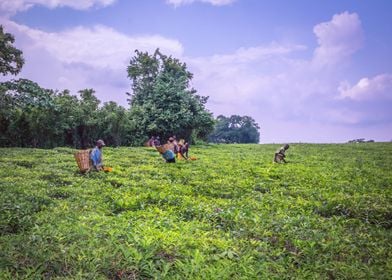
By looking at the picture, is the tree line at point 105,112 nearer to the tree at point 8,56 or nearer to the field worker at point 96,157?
the tree at point 8,56

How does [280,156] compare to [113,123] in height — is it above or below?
below

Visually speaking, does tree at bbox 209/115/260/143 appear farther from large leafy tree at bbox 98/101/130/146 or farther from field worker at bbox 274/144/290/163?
field worker at bbox 274/144/290/163

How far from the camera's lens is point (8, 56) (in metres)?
26.7

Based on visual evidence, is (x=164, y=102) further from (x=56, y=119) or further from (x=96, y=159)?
(x=96, y=159)

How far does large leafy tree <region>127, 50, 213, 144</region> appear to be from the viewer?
4366 cm

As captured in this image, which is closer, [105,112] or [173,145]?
[173,145]

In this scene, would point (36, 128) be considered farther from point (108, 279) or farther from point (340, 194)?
point (108, 279)

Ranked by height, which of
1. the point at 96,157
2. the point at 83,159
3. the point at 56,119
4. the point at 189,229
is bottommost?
the point at 189,229

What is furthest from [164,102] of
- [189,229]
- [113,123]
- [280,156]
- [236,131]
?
[236,131]

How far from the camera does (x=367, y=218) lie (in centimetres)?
1027

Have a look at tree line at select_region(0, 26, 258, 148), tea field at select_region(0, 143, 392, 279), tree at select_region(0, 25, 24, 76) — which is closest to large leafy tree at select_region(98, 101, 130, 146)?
tree line at select_region(0, 26, 258, 148)

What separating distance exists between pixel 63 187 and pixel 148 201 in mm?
3593

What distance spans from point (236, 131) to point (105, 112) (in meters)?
78.4

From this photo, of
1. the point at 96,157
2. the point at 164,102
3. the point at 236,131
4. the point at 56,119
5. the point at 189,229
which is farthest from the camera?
the point at 236,131
